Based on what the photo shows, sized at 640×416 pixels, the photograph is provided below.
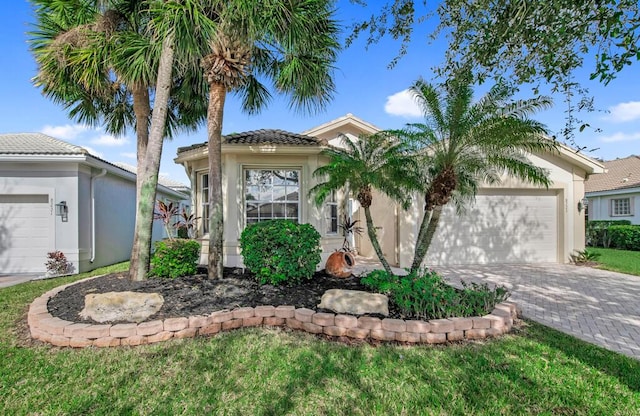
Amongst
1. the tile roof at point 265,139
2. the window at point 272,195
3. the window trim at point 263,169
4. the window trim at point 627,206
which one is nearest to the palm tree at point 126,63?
the tile roof at point 265,139

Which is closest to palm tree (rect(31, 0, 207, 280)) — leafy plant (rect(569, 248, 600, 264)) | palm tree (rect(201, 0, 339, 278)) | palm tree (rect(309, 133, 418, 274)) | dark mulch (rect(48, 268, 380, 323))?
dark mulch (rect(48, 268, 380, 323))

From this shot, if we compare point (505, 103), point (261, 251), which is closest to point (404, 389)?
point (261, 251)

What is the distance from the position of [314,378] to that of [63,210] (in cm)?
997

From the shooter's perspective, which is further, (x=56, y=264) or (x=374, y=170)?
(x=56, y=264)

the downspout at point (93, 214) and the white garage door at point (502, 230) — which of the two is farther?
the white garage door at point (502, 230)

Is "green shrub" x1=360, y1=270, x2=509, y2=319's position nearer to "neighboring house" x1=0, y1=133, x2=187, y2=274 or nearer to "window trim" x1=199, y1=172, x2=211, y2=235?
"window trim" x1=199, y1=172, x2=211, y2=235

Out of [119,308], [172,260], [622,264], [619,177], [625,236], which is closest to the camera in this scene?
[119,308]

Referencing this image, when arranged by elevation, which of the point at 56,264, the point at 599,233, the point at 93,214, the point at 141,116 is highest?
the point at 141,116

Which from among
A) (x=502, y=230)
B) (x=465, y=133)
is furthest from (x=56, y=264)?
(x=502, y=230)

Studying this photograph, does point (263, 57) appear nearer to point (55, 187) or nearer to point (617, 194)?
point (55, 187)

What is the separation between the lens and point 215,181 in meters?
6.83

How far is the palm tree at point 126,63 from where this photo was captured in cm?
645

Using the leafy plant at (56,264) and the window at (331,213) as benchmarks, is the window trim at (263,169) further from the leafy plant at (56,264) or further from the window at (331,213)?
the leafy plant at (56,264)

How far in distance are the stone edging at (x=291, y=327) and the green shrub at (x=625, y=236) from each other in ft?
55.8
